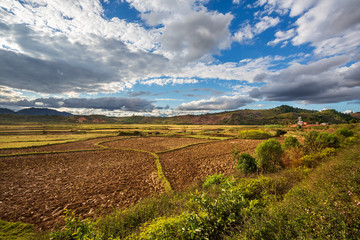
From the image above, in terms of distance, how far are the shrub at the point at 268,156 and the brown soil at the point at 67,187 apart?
987cm

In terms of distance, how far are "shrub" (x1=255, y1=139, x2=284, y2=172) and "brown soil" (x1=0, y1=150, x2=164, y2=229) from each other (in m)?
9.87

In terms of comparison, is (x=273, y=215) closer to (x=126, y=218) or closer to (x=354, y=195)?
(x=354, y=195)

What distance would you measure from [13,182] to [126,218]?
16177 millimetres

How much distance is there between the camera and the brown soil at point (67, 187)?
31.9 feet

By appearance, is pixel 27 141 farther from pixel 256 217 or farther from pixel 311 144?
pixel 311 144

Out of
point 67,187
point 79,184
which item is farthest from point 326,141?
point 67,187

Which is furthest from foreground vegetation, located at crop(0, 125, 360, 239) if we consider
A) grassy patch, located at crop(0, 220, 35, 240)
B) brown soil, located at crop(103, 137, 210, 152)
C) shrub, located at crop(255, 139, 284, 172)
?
brown soil, located at crop(103, 137, 210, 152)

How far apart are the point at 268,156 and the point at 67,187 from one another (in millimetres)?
19363

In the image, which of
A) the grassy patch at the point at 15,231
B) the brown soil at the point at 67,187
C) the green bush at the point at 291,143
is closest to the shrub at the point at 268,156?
the green bush at the point at 291,143

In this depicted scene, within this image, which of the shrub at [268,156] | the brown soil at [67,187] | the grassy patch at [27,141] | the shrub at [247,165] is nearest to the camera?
the brown soil at [67,187]

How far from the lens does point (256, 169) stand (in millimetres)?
13477

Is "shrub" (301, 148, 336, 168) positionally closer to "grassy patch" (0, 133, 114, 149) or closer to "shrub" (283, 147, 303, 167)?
"shrub" (283, 147, 303, 167)

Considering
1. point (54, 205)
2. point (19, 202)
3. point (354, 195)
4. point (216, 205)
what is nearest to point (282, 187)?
point (354, 195)

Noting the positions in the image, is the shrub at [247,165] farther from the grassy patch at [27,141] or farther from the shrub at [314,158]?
the grassy patch at [27,141]
